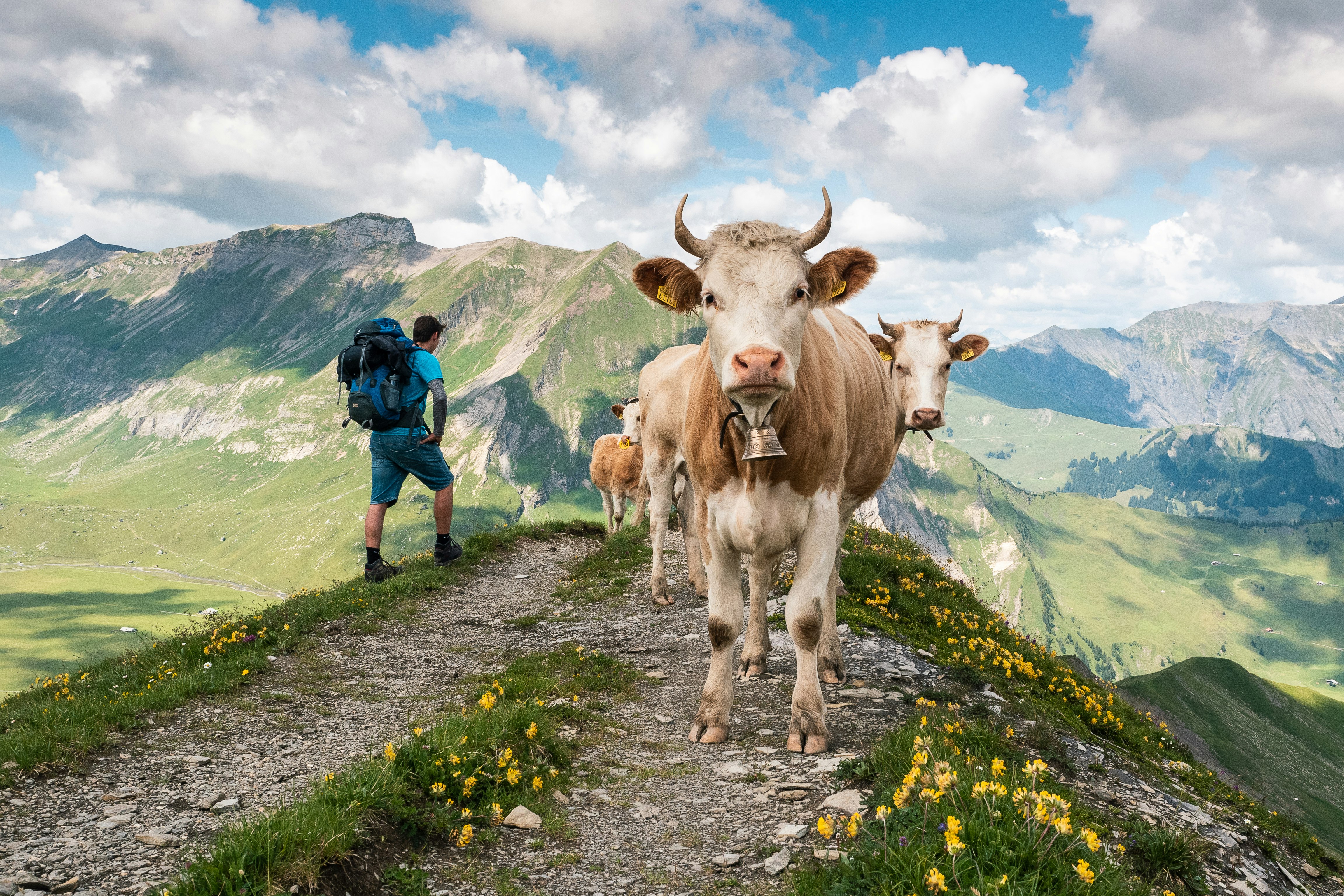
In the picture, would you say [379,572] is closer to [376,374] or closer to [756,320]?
[376,374]

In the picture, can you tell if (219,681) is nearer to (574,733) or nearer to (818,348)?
(574,733)

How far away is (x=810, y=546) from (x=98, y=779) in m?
6.05

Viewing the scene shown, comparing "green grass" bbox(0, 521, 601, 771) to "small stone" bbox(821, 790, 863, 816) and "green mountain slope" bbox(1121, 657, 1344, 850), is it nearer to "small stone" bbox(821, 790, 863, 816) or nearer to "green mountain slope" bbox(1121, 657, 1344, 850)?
"small stone" bbox(821, 790, 863, 816)

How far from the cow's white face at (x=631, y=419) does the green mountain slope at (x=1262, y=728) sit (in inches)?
1699

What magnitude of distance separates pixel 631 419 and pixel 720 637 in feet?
56.0

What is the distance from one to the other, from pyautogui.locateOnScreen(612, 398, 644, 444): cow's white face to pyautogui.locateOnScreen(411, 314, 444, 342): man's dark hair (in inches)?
346

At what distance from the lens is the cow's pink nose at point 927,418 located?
410 inches

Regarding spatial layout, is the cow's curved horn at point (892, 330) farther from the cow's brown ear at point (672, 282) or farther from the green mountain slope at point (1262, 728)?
the green mountain slope at point (1262, 728)

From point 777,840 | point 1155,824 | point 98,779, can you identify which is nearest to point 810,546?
point 777,840

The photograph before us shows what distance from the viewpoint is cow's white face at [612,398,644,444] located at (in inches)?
903

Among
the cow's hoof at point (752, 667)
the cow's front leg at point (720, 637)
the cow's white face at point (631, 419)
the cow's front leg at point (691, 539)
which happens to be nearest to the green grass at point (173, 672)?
the cow's front leg at point (691, 539)

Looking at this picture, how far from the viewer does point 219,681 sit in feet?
26.5

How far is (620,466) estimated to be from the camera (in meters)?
26.2

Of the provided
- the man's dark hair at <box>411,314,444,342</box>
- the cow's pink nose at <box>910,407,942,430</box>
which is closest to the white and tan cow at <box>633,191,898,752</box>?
the cow's pink nose at <box>910,407,942,430</box>
